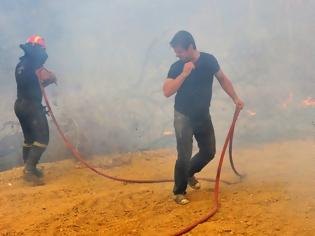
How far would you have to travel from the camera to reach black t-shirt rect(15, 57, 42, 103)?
655cm

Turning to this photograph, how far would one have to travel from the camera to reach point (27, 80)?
656 centimetres

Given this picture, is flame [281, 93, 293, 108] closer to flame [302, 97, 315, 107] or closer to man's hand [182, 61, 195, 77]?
flame [302, 97, 315, 107]

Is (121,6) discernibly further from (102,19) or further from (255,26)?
(255,26)

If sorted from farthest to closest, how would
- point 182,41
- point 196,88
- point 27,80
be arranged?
point 27,80 → point 196,88 → point 182,41

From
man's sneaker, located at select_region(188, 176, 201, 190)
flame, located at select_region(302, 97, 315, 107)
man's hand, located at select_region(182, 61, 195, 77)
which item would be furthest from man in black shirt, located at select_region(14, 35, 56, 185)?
flame, located at select_region(302, 97, 315, 107)

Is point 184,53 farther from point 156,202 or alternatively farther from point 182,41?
point 156,202

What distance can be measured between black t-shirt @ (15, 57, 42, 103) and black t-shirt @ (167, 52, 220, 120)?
105 inches

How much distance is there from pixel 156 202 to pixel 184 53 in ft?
5.85

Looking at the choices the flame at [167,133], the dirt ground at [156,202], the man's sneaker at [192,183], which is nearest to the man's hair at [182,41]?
the man's sneaker at [192,183]

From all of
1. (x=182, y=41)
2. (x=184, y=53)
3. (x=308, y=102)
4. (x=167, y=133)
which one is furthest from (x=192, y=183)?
(x=308, y=102)

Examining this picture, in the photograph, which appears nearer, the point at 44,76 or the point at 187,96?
the point at 187,96

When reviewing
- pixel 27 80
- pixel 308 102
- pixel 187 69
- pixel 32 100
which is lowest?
pixel 308 102

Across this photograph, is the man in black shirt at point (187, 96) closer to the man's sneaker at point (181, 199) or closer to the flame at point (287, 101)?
the man's sneaker at point (181, 199)

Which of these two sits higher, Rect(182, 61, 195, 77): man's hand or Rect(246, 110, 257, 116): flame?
Rect(182, 61, 195, 77): man's hand
